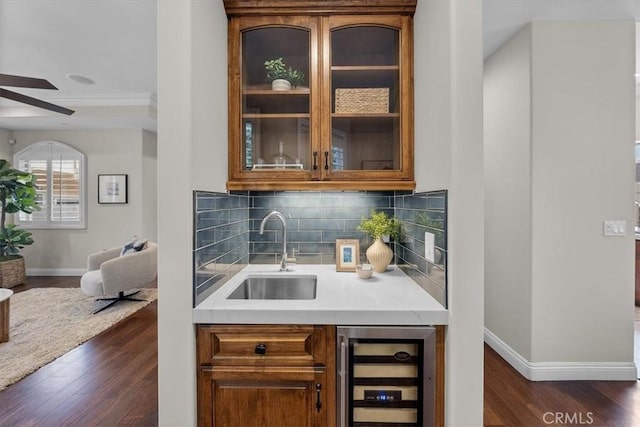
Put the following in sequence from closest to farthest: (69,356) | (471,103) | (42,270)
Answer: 1. (471,103)
2. (69,356)
3. (42,270)

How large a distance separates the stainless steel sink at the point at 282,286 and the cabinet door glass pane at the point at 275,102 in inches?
26.3

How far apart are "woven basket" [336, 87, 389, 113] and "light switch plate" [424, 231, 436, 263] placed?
0.75 m

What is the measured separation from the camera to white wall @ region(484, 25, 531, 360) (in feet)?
8.16

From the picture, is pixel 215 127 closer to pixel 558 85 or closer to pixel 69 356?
pixel 558 85

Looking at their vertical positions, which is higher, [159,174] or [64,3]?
[64,3]

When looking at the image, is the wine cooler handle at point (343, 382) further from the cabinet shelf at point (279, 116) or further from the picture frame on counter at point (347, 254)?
the cabinet shelf at point (279, 116)

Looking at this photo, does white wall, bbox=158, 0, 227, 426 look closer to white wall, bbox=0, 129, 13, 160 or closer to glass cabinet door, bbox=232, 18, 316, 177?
glass cabinet door, bbox=232, 18, 316, 177

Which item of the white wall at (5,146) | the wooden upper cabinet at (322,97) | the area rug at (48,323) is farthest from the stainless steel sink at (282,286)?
the white wall at (5,146)

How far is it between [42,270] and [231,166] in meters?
6.08

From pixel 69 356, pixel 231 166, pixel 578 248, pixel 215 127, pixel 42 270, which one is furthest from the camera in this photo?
pixel 42 270

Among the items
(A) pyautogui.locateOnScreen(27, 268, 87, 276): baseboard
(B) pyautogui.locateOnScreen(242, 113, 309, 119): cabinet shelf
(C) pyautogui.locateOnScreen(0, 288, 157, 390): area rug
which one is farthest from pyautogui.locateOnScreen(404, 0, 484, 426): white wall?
(A) pyautogui.locateOnScreen(27, 268, 87, 276): baseboard

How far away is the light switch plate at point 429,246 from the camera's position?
1547mm

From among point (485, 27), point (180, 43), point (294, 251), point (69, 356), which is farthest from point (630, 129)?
point (69, 356)

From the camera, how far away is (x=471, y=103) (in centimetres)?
130
